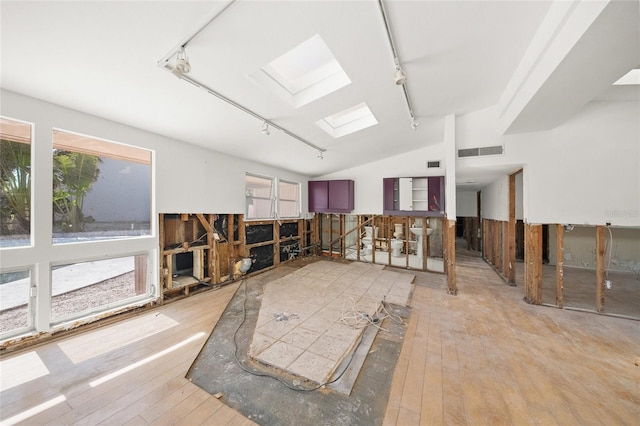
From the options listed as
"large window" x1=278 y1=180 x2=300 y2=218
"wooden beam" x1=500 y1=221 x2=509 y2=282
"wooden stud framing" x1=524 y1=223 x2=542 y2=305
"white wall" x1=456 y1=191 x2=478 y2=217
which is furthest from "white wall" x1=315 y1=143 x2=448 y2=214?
"white wall" x1=456 y1=191 x2=478 y2=217

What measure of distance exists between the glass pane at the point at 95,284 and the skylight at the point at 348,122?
3.96 metres

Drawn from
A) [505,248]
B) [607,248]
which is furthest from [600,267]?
[607,248]

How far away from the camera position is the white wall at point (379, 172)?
5668 mm

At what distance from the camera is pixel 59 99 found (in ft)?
7.98

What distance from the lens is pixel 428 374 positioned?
2.04 metres

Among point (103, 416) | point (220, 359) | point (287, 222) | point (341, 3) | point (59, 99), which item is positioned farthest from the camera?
point (287, 222)

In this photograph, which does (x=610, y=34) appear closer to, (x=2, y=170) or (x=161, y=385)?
(x=161, y=385)

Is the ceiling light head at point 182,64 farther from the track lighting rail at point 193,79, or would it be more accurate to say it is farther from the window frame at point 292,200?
the window frame at point 292,200

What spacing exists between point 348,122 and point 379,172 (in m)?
2.39

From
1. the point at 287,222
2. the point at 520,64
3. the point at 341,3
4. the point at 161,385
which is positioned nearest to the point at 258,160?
the point at 287,222

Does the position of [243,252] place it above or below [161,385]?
above

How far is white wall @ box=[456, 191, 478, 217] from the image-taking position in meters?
8.01

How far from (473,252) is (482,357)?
630cm

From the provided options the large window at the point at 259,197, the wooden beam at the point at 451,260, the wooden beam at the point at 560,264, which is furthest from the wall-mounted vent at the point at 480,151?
the large window at the point at 259,197
